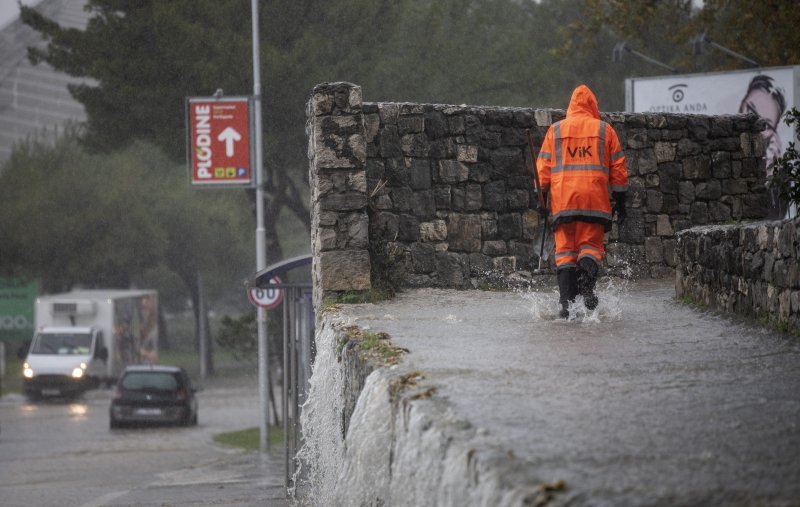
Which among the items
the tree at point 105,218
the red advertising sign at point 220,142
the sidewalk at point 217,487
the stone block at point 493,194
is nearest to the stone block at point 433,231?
the stone block at point 493,194

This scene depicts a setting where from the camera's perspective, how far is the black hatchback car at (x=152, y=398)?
94.8 feet

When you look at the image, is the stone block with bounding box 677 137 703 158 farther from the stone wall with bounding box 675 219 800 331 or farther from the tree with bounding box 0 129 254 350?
the tree with bounding box 0 129 254 350

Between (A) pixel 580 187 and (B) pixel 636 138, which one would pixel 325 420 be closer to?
(A) pixel 580 187

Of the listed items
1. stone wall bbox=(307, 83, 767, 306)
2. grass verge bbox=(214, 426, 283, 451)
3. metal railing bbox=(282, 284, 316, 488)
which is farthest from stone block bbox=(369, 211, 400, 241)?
grass verge bbox=(214, 426, 283, 451)

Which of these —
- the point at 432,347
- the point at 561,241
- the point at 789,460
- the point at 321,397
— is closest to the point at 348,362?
the point at 432,347

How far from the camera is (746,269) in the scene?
26.9 ft

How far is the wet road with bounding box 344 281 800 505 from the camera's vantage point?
3.71 metres

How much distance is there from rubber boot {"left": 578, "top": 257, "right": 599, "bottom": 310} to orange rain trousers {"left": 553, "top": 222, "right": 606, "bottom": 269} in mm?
62

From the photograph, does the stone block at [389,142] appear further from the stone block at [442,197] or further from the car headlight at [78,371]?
the car headlight at [78,371]

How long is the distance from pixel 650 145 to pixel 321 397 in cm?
560

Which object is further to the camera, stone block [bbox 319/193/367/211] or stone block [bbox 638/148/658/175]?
stone block [bbox 638/148/658/175]

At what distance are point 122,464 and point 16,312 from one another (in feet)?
96.1

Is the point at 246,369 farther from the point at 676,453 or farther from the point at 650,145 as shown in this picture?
the point at 676,453

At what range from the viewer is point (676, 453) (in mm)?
4039
